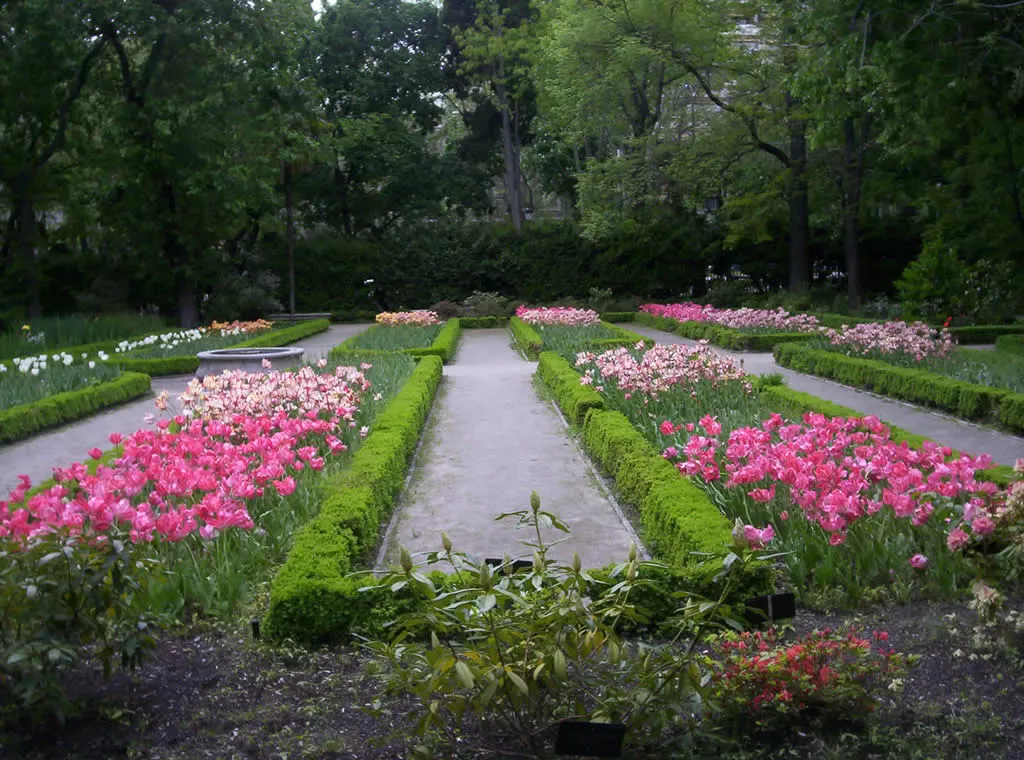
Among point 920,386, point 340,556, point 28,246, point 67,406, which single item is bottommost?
point 920,386

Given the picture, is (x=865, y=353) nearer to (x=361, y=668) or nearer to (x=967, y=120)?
(x=967, y=120)

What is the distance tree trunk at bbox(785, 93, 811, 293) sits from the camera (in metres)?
25.0

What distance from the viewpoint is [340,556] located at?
4.40 metres

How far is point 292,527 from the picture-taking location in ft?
17.0

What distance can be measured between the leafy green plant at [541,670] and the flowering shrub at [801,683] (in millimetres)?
163

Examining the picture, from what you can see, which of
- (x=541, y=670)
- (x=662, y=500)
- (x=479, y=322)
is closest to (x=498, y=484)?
(x=662, y=500)

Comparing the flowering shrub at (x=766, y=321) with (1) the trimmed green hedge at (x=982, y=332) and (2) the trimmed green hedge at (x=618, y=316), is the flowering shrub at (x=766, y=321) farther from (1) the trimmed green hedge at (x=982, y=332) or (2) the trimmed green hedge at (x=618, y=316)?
(2) the trimmed green hedge at (x=618, y=316)

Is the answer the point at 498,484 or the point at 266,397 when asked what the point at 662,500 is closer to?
the point at 498,484

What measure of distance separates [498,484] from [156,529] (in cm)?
289

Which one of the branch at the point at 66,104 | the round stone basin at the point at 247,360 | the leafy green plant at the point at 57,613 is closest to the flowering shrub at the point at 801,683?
the leafy green plant at the point at 57,613

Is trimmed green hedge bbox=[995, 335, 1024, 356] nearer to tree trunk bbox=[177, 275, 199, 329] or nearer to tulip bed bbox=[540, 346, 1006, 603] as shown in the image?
tulip bed bbox=[540, 346, 1006, 603]

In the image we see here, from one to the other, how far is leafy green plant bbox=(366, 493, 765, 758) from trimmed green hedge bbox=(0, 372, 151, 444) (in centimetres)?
776

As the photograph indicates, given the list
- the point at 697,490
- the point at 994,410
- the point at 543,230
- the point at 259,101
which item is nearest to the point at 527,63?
the point at 543,230

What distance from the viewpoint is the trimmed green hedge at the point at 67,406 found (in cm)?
941
